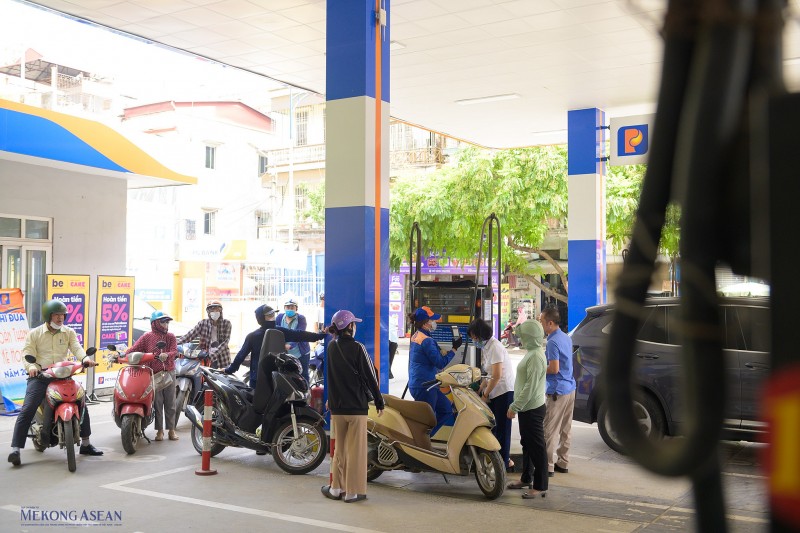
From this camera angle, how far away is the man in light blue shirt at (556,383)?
8117 millimetres

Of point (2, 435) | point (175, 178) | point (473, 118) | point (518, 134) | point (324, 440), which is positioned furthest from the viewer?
point (518, 134)

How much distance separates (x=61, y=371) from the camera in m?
8.78

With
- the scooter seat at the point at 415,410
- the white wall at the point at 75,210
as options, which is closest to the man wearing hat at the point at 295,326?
the white wall at the point at 75,210

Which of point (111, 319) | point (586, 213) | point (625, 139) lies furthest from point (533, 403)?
point (586, 213)

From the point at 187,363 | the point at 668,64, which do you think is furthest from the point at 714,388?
the point at 187,363

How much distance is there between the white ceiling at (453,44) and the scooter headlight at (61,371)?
4444mm

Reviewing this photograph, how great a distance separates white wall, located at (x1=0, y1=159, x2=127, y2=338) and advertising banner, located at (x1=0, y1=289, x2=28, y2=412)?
4.19 ft

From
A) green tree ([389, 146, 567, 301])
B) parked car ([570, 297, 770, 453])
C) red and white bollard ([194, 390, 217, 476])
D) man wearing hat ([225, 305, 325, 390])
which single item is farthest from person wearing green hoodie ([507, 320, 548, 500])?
green tree ([389, 146, 567, 301])

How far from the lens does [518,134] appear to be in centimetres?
1906

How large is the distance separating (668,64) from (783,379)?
414 mm

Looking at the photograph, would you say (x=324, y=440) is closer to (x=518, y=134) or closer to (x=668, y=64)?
(x=668, y=64)

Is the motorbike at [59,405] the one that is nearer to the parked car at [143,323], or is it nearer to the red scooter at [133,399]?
the red scooter at [133,399]

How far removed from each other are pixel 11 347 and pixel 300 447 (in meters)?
6.20

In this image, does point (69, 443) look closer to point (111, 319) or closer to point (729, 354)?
point (111, 319)
